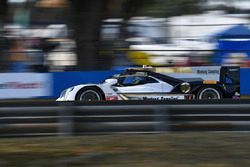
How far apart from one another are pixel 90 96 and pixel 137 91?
1.38 metres

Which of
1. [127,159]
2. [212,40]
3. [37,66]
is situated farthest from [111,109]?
[212,40]

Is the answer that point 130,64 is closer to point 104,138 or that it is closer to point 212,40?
point 212,40

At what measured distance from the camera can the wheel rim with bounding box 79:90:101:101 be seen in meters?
15.7

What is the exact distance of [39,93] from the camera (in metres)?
16.5

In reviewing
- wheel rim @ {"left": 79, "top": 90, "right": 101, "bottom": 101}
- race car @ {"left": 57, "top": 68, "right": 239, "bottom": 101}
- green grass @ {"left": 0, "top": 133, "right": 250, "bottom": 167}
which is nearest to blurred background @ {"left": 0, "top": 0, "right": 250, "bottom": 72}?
race car @ {"left": 57, "top": 68, "right": 239, "bottom": 101}

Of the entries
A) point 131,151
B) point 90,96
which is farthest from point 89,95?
point 131,151

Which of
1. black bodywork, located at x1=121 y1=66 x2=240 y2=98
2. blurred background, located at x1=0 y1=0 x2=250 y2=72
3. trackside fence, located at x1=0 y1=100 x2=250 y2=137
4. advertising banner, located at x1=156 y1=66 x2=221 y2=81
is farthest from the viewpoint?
blurred background, located at x1=0 y1=0 x2=250 y2=72

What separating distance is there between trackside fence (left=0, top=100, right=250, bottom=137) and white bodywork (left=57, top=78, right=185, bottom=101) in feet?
23.1

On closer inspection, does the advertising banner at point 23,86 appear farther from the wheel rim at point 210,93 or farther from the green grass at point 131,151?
the green grass at point 131,151

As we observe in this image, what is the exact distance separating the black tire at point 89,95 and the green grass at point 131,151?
24.1 feet

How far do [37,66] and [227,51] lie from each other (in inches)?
235

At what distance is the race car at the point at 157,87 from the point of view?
53.3ft

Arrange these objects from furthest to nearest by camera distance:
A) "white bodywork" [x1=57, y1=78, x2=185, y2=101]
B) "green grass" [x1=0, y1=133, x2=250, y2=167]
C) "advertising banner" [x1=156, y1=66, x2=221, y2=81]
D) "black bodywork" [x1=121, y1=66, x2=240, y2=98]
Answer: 1. "advertising banner" [x1=156, y1=66, x2=221, y2=81]
2. "black bodywork" [x1=121, y1=66, x2=240, y2=98]
3. "white bodywork" [x1=57, y1=78, x2=185, y2=101]
4. "green grass" [x1=0, y1=133, x2=250, y2=167]

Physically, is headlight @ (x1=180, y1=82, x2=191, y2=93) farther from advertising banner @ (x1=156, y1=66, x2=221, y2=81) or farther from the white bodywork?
advertising banner @ (x1=156, y1=66, x2=221, y2=81)
